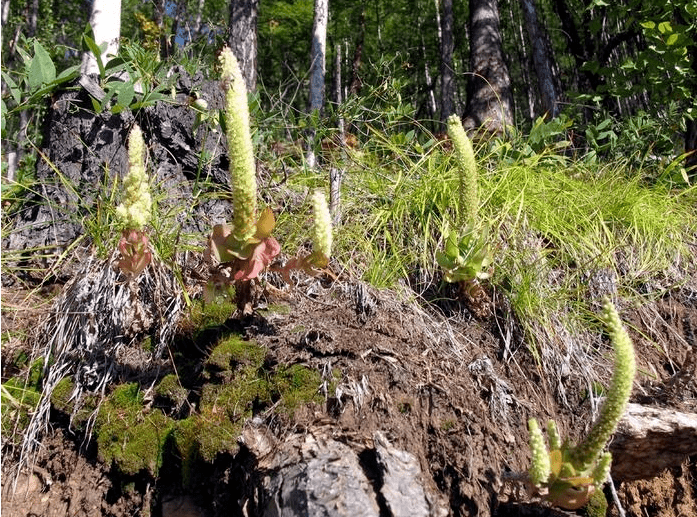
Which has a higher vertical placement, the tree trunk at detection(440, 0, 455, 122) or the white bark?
the tree trunk at detection(440, 0, 455, 122)

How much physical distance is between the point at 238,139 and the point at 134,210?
0.46 metres

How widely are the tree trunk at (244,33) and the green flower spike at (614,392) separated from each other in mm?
5030

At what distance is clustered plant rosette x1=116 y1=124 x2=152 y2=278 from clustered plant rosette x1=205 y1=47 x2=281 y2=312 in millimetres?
244

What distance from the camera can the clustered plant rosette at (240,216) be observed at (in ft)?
6.14

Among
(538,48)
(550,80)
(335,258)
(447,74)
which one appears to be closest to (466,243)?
(335,258)

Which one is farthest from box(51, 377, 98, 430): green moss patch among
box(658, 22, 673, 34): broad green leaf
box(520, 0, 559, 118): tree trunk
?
box(520, 0, 559, 118): tree trunk

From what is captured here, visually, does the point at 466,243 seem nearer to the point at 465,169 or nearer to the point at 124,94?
the point at 465,169

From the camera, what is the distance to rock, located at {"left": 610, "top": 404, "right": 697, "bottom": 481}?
230 centimetres

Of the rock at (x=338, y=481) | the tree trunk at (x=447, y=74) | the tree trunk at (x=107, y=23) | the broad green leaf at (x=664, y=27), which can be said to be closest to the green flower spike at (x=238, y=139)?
the rock at (x=338, y=481)

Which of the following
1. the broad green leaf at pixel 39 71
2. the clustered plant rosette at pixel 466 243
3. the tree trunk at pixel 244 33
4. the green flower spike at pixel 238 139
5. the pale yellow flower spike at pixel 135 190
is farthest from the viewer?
the tree trunk at pixel 244 33

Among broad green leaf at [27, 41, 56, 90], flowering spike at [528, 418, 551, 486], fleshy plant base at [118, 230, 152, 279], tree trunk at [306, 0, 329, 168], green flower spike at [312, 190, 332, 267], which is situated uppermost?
tree trunk at [306, 0, 329, 168]

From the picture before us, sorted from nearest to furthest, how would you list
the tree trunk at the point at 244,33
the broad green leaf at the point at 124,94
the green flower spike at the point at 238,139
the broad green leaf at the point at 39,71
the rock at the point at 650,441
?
the green flower spike at the point at 238,139
the rock at the point at 650,441
the broad green leaf at the point at 39,71
the broad green leaf at the point at 124,94
the tree trunk at the point at 244,33

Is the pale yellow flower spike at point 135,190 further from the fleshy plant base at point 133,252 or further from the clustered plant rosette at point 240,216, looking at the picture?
the clustered plant rosette at point 240,216

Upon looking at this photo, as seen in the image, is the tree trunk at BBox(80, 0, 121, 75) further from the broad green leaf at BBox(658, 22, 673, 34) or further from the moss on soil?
the broad green leaf at BBox(658, 22, 673, 34)
